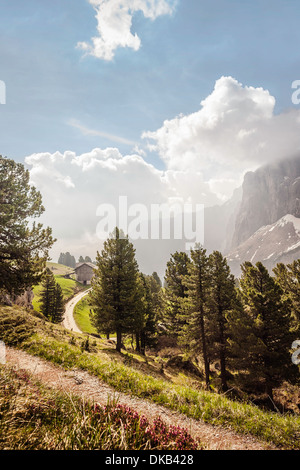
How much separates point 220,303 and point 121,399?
52.3ft

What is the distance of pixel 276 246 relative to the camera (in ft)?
552

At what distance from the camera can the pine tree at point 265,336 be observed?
1500 centimetres

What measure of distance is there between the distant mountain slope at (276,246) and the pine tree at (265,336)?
15484 centimetres

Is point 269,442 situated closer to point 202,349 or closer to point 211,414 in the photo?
point 211,414

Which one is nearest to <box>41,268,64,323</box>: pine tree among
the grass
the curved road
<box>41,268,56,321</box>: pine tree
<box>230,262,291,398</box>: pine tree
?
<box>41,268,56,321</box>: pine tree

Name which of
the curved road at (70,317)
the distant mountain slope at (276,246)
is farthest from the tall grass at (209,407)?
the distant mountain slope at (276,246)

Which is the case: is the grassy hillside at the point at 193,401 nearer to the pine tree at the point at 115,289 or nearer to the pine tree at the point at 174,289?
the pine tree at the point at 115,289

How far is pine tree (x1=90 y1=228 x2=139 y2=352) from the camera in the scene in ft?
63.6

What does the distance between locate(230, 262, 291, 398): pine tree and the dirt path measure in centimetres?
1220

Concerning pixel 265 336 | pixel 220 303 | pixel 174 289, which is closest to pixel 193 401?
pixel 265 336

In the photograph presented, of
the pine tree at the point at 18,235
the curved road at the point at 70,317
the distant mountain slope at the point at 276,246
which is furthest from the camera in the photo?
the distant mountain slope at the point at 276,246

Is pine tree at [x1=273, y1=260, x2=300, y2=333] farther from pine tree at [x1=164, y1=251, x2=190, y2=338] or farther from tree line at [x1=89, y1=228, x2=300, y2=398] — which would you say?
pine tree at [x1=164, y1=251, x2=190, y2=338]

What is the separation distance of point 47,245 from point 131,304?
993cm
